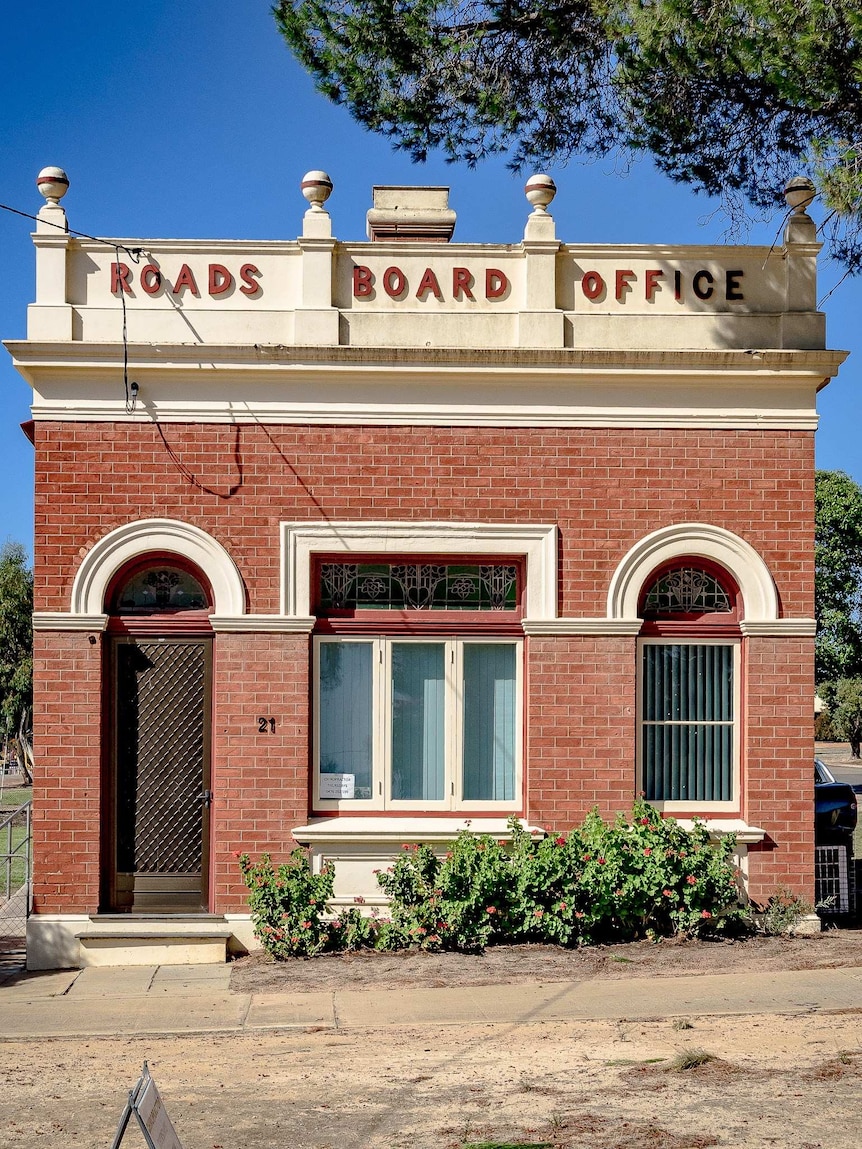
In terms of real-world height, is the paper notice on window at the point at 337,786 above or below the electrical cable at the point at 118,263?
below

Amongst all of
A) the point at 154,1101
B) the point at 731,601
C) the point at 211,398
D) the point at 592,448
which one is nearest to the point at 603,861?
the point at 731,601

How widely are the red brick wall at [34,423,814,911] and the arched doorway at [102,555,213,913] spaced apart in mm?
236

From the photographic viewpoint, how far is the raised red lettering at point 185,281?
11.0m

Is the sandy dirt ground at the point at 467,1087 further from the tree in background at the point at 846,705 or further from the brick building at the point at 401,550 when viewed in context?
the tree in background at the point at 846,705

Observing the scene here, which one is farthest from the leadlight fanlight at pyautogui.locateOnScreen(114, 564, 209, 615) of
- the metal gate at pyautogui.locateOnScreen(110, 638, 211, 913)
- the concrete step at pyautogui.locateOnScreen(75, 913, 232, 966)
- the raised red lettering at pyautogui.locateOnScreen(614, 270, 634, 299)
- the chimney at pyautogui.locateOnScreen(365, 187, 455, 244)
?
the raised red lettering at pyautogui.locateOnScreen(614, 270, 634, 299)

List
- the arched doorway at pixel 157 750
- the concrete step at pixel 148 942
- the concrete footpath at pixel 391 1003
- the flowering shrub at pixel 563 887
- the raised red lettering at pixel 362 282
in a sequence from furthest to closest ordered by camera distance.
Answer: the raised red lettering at pixel 362 282, the arched doorway at pixel 157 750, the concrete step at pixel 148 942, the flowering shrub at pixel 563 887, the concrete footpath at pixel 391 1003

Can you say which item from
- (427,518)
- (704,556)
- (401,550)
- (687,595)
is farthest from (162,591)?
(704,556)

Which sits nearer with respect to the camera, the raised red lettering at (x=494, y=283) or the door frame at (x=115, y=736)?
the door frame at (x=115, y=736)

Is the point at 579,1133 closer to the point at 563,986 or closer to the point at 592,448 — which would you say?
the point at 563,986

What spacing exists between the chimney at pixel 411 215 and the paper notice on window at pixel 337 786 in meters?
5.09

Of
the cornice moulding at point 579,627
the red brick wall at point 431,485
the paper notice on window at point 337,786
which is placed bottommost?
the paper notice on window at point 337,786

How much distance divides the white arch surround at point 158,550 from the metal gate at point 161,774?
0.45m

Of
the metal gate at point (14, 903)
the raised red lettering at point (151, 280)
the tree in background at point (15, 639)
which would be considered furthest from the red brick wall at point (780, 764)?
the tree in background at point (15, 639)

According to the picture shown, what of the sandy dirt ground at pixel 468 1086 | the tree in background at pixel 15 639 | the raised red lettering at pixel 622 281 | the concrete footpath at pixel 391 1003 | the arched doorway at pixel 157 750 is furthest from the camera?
the tree in background at pixel 15 639
